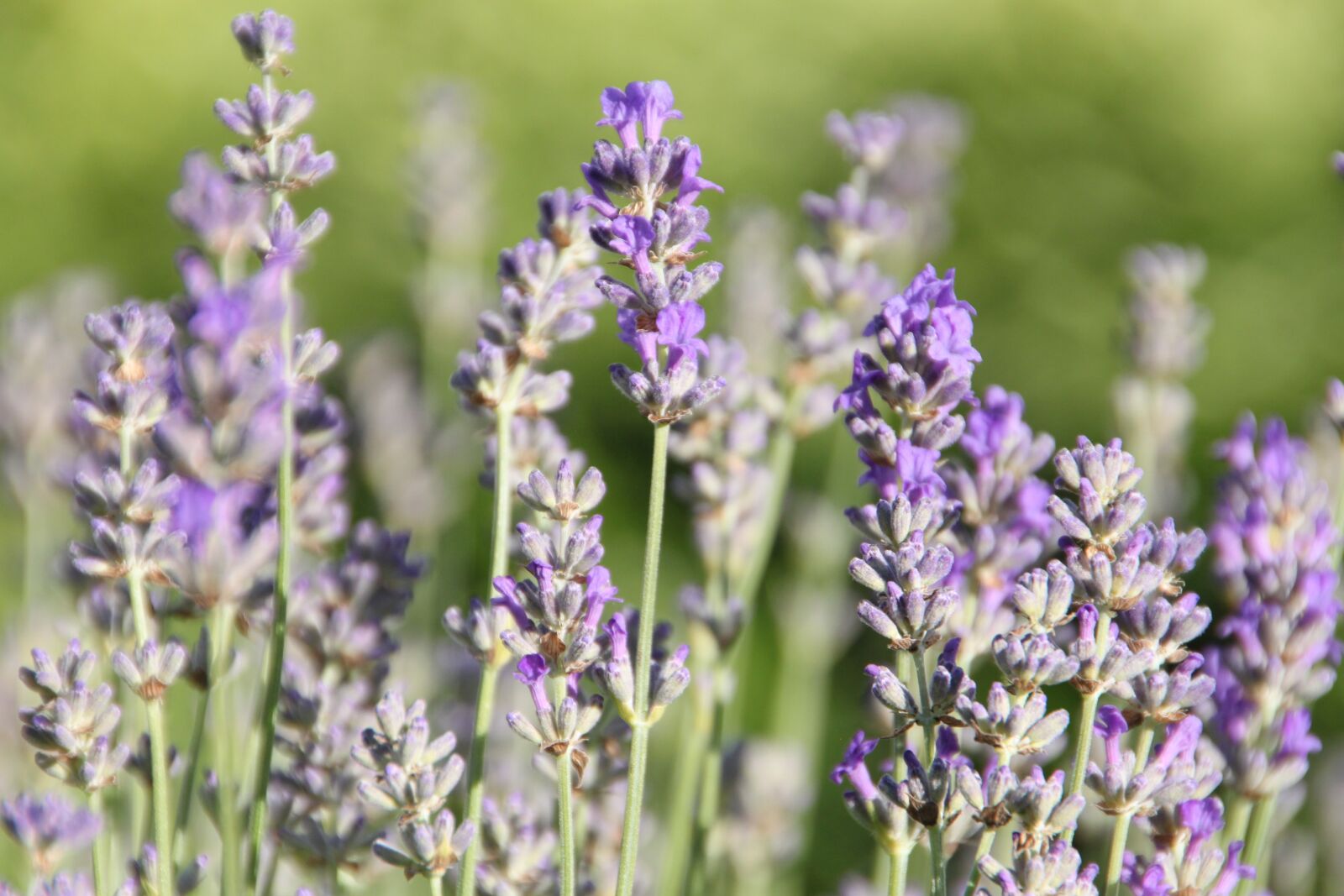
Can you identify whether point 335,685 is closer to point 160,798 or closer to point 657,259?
point 160,798

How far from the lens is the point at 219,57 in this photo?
15.5ft

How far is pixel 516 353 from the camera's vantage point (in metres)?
1.12

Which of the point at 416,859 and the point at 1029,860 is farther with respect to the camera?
the point at 416,859

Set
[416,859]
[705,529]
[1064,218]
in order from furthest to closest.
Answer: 1. [1064,218]
2. [705,529]
3. [416,859]

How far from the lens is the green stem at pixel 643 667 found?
865mm

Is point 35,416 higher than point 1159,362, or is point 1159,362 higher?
point 1159,362

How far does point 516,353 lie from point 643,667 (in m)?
0.34

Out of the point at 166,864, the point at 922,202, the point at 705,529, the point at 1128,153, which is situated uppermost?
the point at 1128,153

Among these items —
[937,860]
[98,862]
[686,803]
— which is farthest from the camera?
[686,803]

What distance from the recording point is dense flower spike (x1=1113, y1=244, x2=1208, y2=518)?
6.14 ft

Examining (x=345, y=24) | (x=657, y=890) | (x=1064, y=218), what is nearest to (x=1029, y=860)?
(x=657, y=890)

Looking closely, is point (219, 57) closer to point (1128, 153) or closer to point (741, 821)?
point (1128, 153)

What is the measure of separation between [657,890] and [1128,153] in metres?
3.82

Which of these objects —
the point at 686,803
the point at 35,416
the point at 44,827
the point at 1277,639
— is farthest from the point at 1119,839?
the point at 35,416
